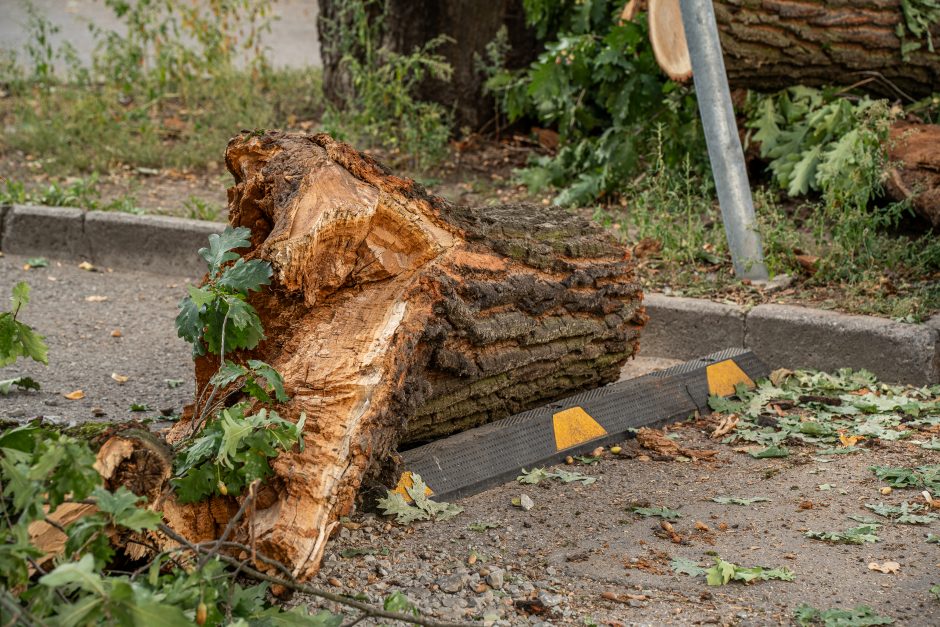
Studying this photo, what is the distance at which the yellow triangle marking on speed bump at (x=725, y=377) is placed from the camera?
4391mm

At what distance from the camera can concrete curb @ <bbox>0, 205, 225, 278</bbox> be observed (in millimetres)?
6113

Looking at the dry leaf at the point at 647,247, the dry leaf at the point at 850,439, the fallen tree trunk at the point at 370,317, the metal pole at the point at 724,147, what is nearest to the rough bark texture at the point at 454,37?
the dry leaf at the point at 647,247

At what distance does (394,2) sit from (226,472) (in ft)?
17.6

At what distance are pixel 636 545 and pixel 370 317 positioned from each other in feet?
3.30

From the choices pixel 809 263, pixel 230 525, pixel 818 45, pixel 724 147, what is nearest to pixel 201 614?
pixel 230 525

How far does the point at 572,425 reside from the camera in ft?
12.6

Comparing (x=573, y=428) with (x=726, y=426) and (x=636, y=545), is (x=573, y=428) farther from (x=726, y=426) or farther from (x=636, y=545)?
(x=636, y=545)

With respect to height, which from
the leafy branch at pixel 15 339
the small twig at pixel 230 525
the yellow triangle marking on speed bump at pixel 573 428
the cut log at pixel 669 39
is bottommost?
the yellow triangle marking on speed bump at pixel 573 428

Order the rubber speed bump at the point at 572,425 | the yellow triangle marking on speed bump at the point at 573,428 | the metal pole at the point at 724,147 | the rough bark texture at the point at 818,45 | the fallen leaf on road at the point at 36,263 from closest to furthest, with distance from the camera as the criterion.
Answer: the rubber speed bump at the point at 572,425 < the yellow triangle marking on speed bump at the point at 573,428 < the metal pole at the point at 724,147 < the rough bark texture at the point at 818,45 < the fallen leaf on road at the point at 36,263

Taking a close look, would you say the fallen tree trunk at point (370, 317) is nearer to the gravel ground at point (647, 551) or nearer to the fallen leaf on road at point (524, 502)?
the gravel ground at point (647, 551)

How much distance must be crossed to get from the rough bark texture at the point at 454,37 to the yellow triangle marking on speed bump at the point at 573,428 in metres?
4.12

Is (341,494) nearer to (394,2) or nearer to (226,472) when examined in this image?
(226,472)

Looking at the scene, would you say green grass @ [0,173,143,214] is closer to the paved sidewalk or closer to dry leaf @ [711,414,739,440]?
dry leaf @ [711,414,739,440]

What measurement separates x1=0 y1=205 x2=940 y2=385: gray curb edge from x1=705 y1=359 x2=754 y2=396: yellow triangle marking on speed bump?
1.00ft
